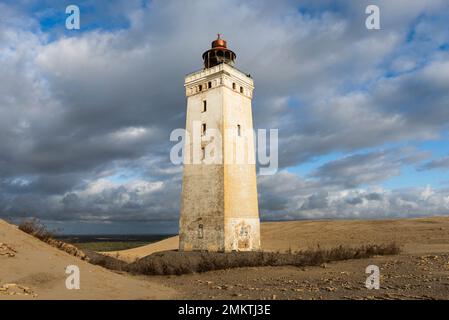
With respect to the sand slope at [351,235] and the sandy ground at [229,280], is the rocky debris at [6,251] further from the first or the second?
the sand slope at [351,235]

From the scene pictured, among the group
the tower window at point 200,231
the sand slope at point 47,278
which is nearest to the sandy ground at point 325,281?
the sand slope at point 47,278

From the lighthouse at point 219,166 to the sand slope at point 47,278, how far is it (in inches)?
445

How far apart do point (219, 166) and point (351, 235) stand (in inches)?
811

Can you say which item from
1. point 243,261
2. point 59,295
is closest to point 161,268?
point 243,261

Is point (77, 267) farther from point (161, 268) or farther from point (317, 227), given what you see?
point (317, 227)

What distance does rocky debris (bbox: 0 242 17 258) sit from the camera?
9.43 metres

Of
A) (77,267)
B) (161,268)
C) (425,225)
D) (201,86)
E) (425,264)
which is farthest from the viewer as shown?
(425,225)

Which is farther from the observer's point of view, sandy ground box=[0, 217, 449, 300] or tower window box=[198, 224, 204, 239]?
tower window box=[198, 224, 204, 239]

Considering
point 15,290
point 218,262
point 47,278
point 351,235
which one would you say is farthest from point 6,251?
point 351,235

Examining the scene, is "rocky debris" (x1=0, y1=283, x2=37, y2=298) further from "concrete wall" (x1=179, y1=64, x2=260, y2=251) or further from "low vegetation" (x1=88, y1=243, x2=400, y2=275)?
"concrete wall" (x1=179, y1=64, x2=260, y2=251)

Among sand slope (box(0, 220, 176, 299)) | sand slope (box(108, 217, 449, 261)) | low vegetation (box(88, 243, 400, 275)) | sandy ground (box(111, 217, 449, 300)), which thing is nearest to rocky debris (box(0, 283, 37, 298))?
sand slope (box(0, 220, 176, 299))

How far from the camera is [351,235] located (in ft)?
114
